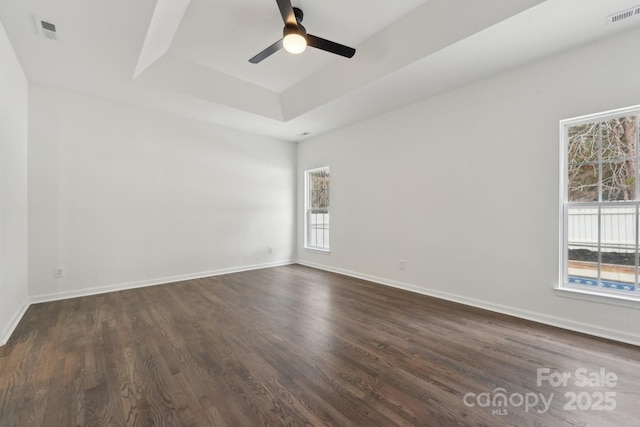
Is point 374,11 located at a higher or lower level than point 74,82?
higher

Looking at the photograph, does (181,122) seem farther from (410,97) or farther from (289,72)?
(410,97)

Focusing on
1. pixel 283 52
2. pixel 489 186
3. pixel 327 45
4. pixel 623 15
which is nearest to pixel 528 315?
pixel 489 186

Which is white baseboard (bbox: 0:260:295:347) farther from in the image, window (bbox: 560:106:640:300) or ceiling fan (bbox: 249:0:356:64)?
window (bbox: 560:106:640:300)

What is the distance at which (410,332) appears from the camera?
2.69 metres

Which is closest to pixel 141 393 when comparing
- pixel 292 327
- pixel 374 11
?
pixel 292 327

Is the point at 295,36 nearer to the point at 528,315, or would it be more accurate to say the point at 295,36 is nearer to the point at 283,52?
the point at 283,52

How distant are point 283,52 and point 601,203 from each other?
387 cm

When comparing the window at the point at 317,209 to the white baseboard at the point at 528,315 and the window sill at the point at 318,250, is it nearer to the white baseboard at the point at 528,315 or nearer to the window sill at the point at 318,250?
the window sill at the point at 318,250

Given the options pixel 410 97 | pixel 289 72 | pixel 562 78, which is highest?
pixel 289 72

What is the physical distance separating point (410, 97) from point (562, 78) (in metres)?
1.64

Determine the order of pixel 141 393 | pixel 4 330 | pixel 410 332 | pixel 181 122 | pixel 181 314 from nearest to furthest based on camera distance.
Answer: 1. pixel 141 393
2. pixel 4 330
3. pixel 410 332
4. pixel 181 314
5. pixel 181 122

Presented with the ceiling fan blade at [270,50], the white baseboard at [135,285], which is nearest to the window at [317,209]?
the white baseboard at [135,285]

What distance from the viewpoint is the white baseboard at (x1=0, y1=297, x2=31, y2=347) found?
248cm

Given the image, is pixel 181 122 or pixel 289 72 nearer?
pixel 289 72
